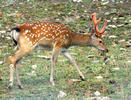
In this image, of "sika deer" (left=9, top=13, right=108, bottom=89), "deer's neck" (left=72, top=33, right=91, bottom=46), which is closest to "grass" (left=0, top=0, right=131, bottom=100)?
"sika deer" (left=9, top=13, right=108, bottom=89)

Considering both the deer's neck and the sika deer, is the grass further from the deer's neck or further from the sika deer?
the deer's neck

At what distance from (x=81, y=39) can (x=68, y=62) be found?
41.2 inches

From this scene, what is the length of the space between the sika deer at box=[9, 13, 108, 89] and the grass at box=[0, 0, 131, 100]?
39cm

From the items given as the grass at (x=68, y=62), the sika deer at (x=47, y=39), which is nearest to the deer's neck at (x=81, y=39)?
the sika deer at (x=47, y=39)

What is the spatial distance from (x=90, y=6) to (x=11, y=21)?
3337 millimetres

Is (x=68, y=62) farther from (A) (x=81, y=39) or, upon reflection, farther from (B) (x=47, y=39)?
(B) (x=47, y=39)

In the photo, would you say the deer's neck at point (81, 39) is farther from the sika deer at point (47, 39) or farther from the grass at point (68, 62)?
the grass at point (68, 62)

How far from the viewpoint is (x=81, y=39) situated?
9.51 m

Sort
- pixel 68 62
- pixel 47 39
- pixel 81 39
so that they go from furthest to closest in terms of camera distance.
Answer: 1. pixel 68 62
2. pixel 81 39
3. pixel 47 39

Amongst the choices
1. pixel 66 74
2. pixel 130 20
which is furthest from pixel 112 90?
pixel 130 20

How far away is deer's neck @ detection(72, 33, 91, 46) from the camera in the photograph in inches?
370

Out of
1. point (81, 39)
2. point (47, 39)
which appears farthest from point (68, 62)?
point (47, 39)

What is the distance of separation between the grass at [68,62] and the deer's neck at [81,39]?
619 mm

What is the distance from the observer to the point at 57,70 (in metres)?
9.57
